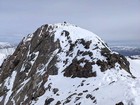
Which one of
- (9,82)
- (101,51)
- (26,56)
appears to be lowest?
(9,82)

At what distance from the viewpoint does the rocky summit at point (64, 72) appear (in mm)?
43884

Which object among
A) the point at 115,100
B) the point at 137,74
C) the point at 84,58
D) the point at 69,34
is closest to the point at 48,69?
the point at 84,58

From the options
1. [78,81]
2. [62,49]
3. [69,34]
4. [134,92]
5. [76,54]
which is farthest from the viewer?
[69,34]

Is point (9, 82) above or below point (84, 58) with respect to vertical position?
below

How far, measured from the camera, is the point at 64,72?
64.8 meters

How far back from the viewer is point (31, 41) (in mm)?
93188

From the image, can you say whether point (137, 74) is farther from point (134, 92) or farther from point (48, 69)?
point (134, 92)

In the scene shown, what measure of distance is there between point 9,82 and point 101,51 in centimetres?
3230

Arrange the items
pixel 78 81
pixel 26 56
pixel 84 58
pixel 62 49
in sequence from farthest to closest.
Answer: pixel 26 56 < pixel 62 49 < pixel 84 58 < pixel 78 81

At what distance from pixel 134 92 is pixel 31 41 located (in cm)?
6048

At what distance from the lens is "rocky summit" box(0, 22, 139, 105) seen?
43884mm

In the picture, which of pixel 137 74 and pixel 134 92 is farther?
pixel 137 74

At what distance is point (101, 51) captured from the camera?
65.2 m

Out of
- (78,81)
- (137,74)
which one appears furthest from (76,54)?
(137,74)
